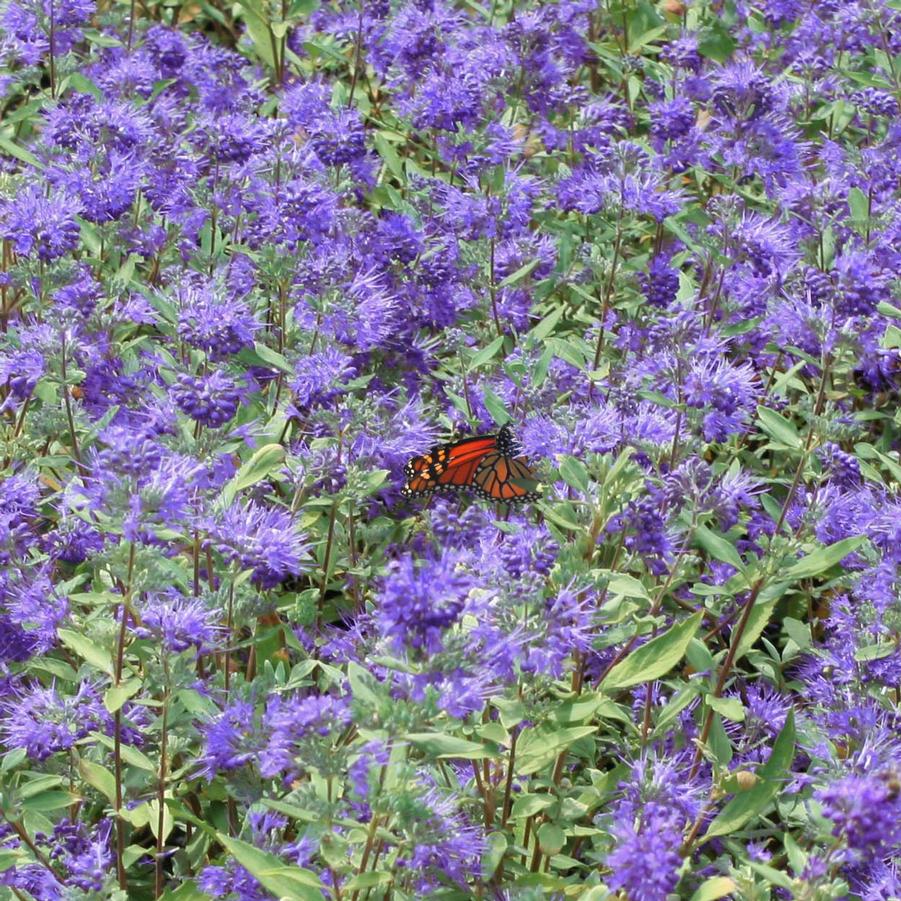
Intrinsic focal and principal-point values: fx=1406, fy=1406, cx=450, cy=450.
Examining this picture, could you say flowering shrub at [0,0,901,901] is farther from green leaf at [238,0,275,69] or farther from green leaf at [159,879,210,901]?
green leaf at [238,0,275,69]

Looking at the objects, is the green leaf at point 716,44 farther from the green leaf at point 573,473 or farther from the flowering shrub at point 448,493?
the green leaf at point 573,473

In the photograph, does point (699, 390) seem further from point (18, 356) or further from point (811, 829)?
point (18, 356)

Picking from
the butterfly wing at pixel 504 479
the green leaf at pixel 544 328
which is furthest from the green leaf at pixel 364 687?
the green leaf at pixel 544 328

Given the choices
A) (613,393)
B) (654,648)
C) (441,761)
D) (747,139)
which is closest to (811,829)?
(654,648)

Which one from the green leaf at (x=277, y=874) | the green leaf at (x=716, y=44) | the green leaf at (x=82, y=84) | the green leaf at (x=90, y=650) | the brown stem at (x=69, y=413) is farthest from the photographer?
the green leaf at (x=716, y=44)

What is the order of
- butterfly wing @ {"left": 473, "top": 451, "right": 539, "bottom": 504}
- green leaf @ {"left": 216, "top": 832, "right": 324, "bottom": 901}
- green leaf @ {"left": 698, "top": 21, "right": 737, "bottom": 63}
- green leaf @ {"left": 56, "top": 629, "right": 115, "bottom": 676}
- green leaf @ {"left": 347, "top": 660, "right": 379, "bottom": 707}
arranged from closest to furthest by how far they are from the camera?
green leaf @ {"left": 347, "top": 660, "right": 379, "bottom": 707}
green leaf @ {"left": 216, "top": 832, "right": 324, "bottom": 901}
green leaf @ {"left": 56, "top": 629, "right": 115, "bottom": 676}
butterfly wing @ {"left": 473, "top": 451, "right": 539, "bottom": 504}
green leaf @ {"left": 698, "top": 21, "right": 737, "bottom": 63}

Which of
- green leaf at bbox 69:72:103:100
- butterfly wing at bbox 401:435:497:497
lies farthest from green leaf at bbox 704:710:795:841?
green leaf at bbox 69:72:103:100

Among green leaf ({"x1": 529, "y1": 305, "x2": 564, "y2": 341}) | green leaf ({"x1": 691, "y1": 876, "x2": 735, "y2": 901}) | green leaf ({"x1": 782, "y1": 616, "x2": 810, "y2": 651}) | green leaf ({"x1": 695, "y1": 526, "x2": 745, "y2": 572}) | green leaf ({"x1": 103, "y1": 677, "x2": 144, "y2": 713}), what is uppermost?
green leaf ({"x1": 695, "y1": 526, "x2": 745, "y2": 572})
